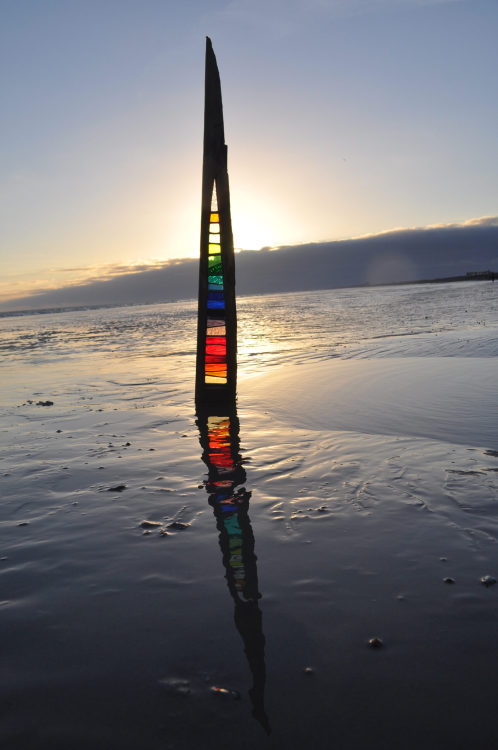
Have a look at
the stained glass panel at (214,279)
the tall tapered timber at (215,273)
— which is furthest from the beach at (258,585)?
the stained glass panel at (214,279)

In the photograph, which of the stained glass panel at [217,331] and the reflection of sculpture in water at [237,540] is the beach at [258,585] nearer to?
the reflection of sculpture in water at [237,540]

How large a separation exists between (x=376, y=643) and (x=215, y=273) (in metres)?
6.90

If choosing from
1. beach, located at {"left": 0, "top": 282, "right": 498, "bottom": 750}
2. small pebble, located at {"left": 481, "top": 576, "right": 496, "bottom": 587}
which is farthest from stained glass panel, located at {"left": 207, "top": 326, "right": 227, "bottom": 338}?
small pebble, located at {"left": 481, "top": 576, "right": 496, "bottom": 587}

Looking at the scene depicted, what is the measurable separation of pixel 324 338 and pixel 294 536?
15.5 m

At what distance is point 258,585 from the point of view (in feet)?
10.00

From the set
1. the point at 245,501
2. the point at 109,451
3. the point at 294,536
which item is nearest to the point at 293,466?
the point at 245,501

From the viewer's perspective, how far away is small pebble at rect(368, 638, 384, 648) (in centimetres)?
246

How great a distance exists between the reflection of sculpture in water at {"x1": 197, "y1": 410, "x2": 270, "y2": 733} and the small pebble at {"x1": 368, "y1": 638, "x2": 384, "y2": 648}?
1.85 ft

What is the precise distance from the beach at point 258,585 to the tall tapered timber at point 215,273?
1.76m

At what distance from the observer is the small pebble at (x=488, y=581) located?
2.93 meters

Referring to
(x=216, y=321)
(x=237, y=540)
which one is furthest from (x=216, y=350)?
(x=237, y=540)

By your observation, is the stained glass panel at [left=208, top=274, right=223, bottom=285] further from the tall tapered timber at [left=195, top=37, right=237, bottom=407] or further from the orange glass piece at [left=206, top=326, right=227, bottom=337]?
the orange glass piece at [left=206, top=326, right=227, bottom=337]

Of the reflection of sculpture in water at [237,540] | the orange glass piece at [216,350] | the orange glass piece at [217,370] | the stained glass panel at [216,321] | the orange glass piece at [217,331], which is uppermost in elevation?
the stained glass panel at [216,321]

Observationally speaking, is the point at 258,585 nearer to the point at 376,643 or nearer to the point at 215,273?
the point at 376,643
